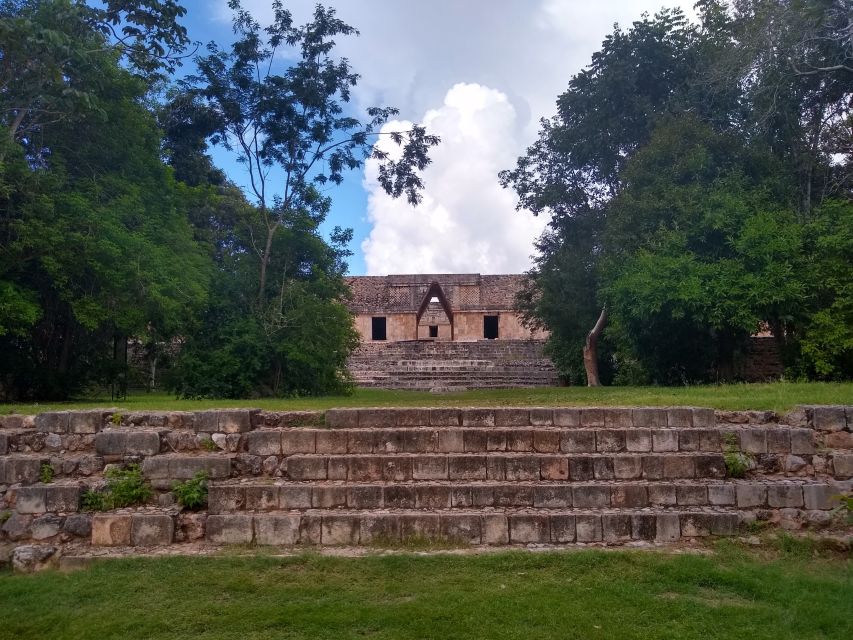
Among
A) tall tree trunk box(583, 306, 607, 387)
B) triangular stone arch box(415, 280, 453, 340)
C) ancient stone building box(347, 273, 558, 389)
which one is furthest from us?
triangular stone arch box(415, 280, 453, 340)

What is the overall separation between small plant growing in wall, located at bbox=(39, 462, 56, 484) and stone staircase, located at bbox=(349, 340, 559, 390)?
1509cm

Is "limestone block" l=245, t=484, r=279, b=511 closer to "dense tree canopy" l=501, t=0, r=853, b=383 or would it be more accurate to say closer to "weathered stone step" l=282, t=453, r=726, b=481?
"weathered stone step" l=282, t=453, r=726, b=481

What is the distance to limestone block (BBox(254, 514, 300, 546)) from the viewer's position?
537 cm

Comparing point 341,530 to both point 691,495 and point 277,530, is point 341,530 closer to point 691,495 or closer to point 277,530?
point 277,530

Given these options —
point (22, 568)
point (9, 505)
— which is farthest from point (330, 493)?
point (9, 505)

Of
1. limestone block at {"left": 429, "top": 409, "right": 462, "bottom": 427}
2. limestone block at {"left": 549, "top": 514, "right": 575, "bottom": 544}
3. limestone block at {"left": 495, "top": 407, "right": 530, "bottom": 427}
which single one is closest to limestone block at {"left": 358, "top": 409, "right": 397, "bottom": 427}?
limestone block at {"left": 429, "top": 409, "right": 462, "bottom": 427}

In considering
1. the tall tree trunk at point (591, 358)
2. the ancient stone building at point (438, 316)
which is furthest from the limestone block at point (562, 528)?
the ancient stone building at point (438, 316)

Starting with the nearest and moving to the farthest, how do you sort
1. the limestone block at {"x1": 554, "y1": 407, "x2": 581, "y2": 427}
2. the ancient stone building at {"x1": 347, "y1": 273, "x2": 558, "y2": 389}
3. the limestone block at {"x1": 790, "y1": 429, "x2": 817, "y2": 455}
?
the limestone block at {"x1": 790, "y1": 429, "x2": 817, "y2": 455}, the limestone block at {"x1": 554, "y1": 407, "x2": 581, "y2": 427}, the ancient stone building at {"x1": 347, "y1": 273, "x2": 558, "y2": 389}

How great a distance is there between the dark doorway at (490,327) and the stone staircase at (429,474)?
77.4 feet

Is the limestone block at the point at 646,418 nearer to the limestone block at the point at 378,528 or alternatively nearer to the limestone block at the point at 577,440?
the limestone block at the point at 577,440

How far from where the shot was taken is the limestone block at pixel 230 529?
540cm

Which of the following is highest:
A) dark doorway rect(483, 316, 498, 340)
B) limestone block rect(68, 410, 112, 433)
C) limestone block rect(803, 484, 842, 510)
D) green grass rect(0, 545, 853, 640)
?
dark doorway rect(483, 316, 498, 340)

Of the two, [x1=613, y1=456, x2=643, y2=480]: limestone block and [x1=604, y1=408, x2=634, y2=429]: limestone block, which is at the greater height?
[x1=604, y1=408, x2=634, y2=429]: limestone block

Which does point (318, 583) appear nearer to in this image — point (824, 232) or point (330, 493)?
point (330, 493)
